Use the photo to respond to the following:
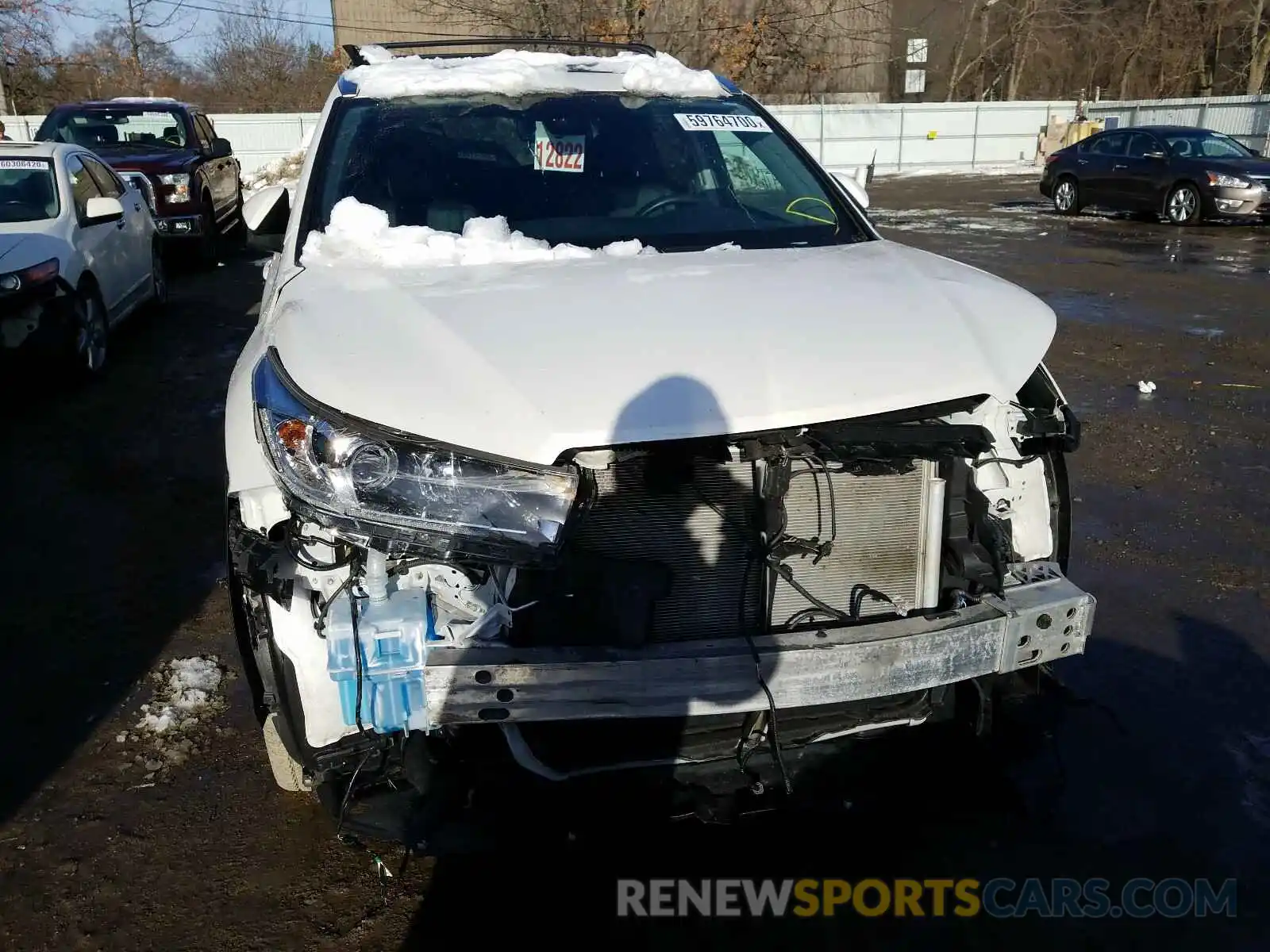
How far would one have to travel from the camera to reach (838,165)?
29828 millimetres

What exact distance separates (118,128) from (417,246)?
11986mm

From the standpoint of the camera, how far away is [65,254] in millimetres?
A: 6984

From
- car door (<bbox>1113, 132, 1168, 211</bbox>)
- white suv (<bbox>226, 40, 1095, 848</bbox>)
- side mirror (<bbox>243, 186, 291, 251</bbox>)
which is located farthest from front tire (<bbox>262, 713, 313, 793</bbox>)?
car door (<bbox>1113, 132, 1168, 211</bbox>)

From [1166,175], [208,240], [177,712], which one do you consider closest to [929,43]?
[1166,175]

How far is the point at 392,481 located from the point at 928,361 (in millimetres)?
1196

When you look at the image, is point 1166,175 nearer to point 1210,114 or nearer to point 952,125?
point 1210,114

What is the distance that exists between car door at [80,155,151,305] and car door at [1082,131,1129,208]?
1543 cm

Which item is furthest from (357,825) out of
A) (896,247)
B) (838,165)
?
(838,165)

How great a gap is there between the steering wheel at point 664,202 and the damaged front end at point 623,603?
142cm

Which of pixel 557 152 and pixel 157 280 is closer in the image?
pixel 557 152

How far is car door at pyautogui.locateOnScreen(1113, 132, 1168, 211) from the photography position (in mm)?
16750

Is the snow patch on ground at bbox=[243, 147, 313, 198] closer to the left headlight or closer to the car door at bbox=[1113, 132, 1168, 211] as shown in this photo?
the car door at bbox=[1113, 132, 1168, 211]

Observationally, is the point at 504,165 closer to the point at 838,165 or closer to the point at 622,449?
the point at 622,449

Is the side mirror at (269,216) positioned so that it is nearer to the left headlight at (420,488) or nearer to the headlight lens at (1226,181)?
the left headlight at (420,488)
